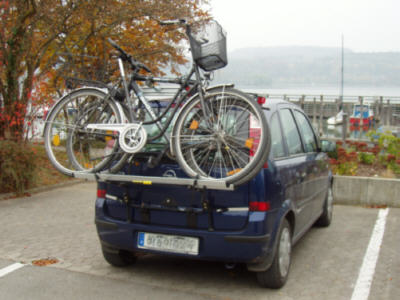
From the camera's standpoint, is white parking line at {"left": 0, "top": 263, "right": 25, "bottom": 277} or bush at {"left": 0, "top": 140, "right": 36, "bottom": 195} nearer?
white parking line at {"left": 0, "top": 263, "right": 25, "bottom": 277}

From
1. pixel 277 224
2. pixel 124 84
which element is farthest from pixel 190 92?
pixel 277 224

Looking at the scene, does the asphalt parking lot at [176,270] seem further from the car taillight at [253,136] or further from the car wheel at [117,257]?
the car taillight at [253,136]

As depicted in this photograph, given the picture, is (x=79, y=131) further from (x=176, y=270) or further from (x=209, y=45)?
(x=176, y=270)

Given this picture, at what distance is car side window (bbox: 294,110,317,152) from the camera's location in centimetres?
565

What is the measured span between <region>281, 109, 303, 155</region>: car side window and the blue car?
5 centimetres

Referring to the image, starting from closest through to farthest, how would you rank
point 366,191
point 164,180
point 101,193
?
point 164,180 → point 101,193 → point 366,191

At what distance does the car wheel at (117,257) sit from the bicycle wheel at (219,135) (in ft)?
4.58

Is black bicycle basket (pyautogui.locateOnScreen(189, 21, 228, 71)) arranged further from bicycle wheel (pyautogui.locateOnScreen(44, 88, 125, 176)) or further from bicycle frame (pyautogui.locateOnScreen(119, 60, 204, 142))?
bicycle wheel (pyautogui.locateOnScreen(44, 88, 125, 176))

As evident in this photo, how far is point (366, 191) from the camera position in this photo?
28.0ft

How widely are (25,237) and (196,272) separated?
8.50ft

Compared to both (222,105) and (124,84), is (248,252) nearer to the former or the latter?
(222,105)

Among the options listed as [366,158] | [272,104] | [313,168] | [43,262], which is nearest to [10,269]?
[43,262]

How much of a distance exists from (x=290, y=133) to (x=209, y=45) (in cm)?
140

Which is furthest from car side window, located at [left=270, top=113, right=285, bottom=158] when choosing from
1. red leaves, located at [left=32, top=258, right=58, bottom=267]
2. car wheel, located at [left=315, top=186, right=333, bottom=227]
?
red leaves, located at [left=32, top=258, right=58, bottom=267]
